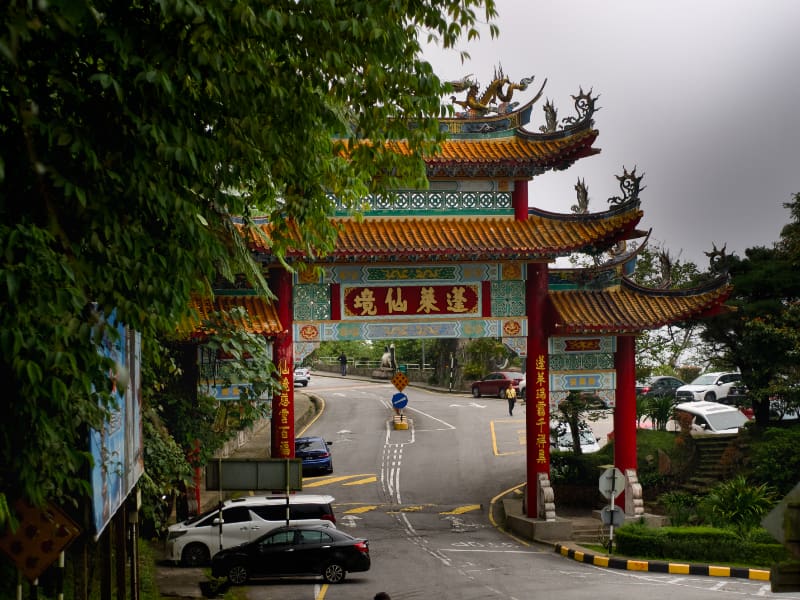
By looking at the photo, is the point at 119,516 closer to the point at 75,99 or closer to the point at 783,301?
the point at 75,99

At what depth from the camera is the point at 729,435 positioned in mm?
30047

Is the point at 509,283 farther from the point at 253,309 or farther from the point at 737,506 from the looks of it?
the point at 737,506

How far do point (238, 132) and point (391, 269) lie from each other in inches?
557

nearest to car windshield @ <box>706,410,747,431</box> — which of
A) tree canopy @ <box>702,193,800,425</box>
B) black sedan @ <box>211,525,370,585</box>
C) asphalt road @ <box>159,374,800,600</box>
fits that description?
tree canopy @ <box>702,193,800,425</box>

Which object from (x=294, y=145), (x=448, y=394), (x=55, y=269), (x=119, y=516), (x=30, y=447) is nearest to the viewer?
(x=55, y=269)

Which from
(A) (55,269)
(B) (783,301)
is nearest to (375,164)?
(A) (55,269)

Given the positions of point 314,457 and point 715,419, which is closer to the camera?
point 715,419

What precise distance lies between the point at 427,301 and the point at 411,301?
0.39 meters

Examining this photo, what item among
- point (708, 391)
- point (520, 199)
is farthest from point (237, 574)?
point (708, 391)

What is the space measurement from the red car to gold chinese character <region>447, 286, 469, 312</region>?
30.9m

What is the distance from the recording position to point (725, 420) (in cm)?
3384

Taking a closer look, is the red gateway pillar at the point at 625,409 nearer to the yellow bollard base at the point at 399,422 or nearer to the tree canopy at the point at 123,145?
the tree canopy at the point at 123,145

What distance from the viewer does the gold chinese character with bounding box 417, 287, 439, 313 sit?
24.6 meters

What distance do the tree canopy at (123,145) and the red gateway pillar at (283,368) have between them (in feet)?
41.2
